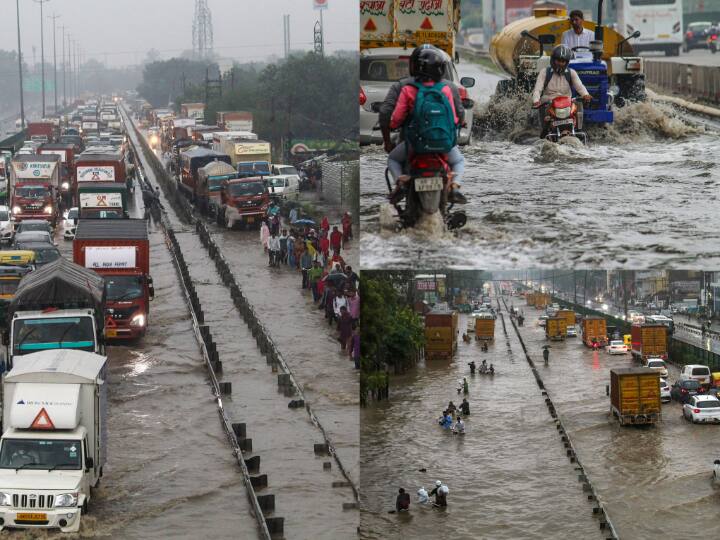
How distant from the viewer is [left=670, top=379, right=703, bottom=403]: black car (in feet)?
75.8

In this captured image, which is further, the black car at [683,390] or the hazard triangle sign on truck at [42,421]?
the black car at [683,390]

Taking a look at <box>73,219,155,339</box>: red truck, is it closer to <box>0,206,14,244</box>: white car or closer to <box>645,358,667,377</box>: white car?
<box>645,358,667,377</box>: white car

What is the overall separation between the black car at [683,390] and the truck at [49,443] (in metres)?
11.9

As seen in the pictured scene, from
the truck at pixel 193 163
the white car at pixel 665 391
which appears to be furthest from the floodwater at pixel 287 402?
the truck at pixel 193 163

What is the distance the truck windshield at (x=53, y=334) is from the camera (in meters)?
19.0

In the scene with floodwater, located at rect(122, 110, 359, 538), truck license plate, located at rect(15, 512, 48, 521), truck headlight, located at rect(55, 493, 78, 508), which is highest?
truck headlight, located at rect(55, 493, 78, 508)

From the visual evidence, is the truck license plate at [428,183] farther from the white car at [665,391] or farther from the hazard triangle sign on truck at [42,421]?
the white car at [665,391]

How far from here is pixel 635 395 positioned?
21406mm

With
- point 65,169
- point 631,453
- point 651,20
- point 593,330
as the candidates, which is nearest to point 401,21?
point 651,20

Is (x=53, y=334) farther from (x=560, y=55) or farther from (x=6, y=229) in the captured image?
(x=6, y=229)

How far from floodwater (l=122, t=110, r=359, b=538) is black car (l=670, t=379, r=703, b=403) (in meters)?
5.74

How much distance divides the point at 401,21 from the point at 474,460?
12.6 m

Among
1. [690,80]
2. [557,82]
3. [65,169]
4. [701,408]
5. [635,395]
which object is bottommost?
[701,408]

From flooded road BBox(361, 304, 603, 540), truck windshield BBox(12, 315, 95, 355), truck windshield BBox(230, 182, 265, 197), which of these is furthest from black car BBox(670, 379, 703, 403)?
truck windshield BBox(230, 182, 265, 197)
